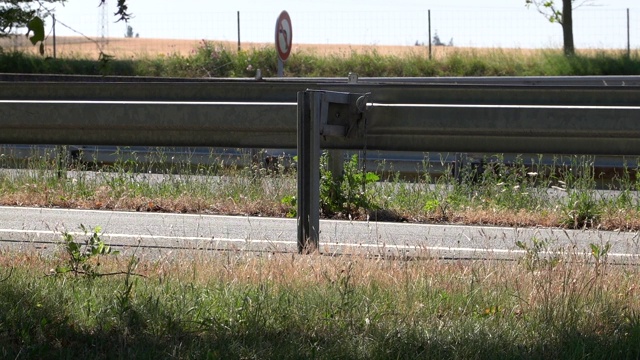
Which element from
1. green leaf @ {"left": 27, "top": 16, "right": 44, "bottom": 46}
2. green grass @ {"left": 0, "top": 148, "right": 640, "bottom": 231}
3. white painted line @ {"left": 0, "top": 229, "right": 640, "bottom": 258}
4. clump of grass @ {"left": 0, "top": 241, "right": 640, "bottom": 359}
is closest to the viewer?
green leaf @ {"left": 27, "top": 16, "right": 44, "bottom": 46}

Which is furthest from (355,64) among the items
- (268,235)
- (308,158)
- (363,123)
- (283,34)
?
(308,158)

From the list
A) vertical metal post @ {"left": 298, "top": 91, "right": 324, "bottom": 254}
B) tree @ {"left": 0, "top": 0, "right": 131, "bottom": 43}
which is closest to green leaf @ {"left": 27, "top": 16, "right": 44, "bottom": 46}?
tree @ {"left": 0, "top": 0, "right": 131, "bottom": 43}

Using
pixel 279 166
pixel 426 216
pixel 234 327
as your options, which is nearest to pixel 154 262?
pixel 234 327

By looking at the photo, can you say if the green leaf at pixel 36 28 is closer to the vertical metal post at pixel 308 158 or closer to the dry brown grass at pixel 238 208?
the vertical metal post at pixel 308 158

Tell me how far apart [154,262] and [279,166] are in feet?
12.3

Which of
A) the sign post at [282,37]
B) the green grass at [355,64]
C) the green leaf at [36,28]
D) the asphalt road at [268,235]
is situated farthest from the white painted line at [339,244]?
the green grass at [355,64]

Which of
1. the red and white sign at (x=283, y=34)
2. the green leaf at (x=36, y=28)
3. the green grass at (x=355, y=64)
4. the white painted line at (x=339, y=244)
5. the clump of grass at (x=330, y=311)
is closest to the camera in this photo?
the green leaf at (x=36, y=28)

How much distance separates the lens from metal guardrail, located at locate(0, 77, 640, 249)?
6.64 m

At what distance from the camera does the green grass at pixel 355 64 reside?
27.4 m

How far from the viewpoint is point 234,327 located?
14.2 feet

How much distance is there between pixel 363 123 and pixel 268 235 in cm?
112

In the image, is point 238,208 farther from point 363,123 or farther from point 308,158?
point 308,158

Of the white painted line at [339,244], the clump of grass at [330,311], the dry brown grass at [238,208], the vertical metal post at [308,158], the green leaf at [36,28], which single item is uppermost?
the green leaf at [36,28]

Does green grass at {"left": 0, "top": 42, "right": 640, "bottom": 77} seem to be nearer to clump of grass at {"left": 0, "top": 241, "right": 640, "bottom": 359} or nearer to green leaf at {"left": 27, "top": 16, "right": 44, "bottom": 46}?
clump of grass at {"left": 0, "top": 241, "right": 640, "bottom": 359}
